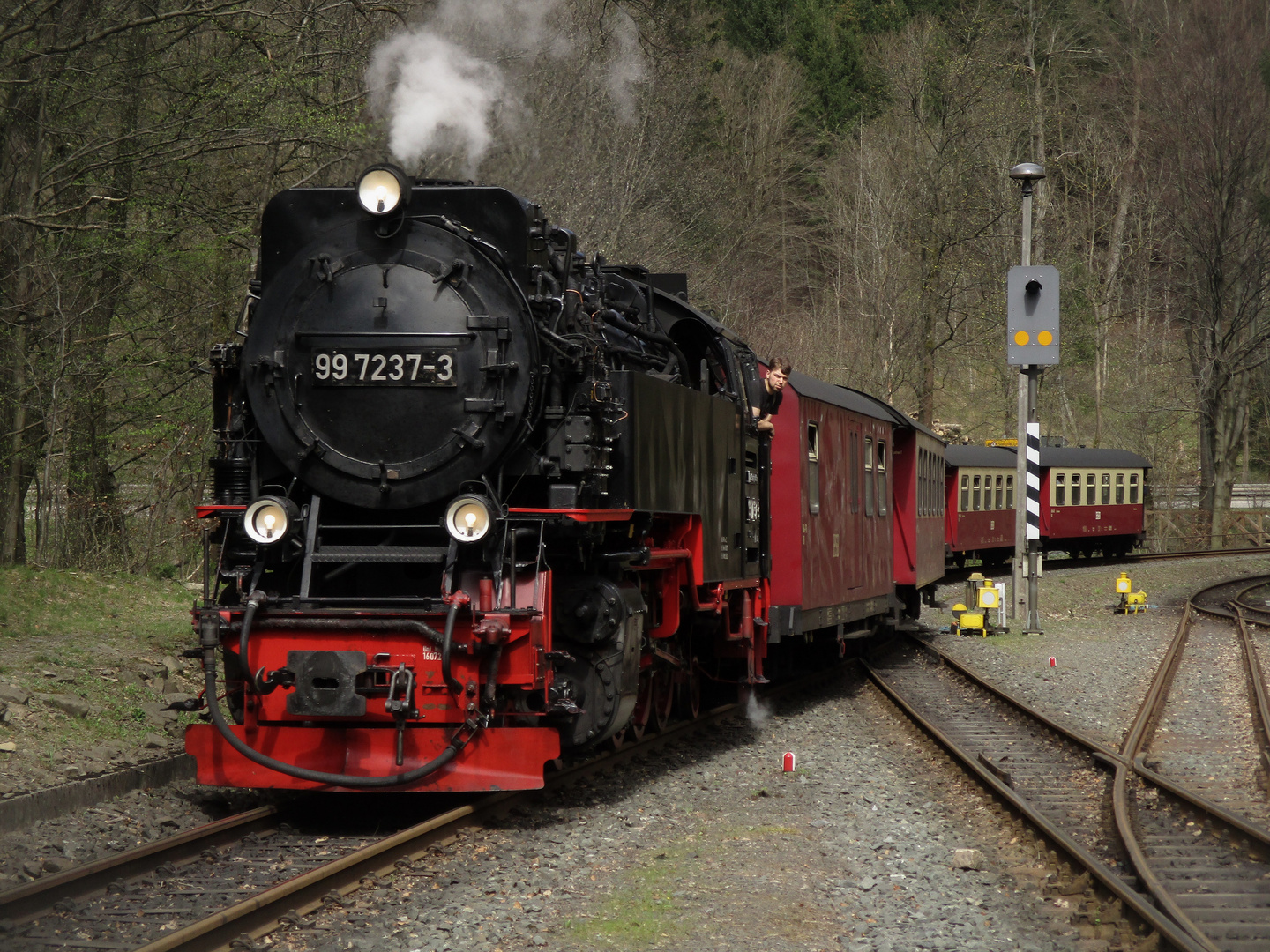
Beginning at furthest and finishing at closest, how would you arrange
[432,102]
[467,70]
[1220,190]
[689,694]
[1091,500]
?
[1220,190], [1091,500], [689,694], [467,70], [432,102]

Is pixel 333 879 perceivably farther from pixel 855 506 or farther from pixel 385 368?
pixel 855 506

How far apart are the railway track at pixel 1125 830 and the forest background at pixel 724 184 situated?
543 cm

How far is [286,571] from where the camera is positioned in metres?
6.63

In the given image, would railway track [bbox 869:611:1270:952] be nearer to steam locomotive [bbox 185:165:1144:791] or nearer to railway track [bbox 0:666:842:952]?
steam locomotive [bbox 185:165:1144:791]

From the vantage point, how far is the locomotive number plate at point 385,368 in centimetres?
643

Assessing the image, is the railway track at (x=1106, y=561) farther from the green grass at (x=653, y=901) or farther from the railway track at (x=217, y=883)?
the railway track at (x=217, y=883)

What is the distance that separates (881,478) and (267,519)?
846 cm

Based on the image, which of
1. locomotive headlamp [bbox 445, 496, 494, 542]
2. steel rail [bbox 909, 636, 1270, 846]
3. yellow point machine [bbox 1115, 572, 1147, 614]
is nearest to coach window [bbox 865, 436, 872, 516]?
steel rail [bbox 909, 636, 1270, 846]

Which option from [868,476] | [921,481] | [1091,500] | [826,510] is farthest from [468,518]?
[1091,500]

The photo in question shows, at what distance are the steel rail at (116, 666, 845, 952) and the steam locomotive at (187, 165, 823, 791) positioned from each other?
32 cm

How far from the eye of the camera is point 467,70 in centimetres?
927

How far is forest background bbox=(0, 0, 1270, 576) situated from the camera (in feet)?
38.6

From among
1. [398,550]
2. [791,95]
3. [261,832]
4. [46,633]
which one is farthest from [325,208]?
[791,95]

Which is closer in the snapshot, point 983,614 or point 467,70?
point 467,70
